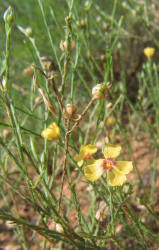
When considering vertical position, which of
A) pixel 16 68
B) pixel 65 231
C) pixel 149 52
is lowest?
pixel 65 231

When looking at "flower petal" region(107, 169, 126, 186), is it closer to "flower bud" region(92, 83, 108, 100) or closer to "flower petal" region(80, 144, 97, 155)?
"flower petal" region(80, 144, 97, 155)

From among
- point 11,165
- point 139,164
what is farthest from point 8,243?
point 139,164

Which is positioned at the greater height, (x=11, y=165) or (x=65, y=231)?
(x=11, y=165)

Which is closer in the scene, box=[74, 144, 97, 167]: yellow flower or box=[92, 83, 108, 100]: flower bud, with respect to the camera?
box=[92, 83, 108, 100]: flower bud

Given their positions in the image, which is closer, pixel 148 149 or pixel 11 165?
pixel 148 149

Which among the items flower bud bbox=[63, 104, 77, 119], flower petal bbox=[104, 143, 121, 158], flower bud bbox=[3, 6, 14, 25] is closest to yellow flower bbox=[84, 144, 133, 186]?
flower petal bbox=[104, 143, 121, 158]

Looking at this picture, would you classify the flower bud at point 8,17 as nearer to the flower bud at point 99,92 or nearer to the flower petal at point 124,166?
the flower bud at point 99,92

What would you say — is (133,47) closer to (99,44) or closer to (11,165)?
(99,44)
